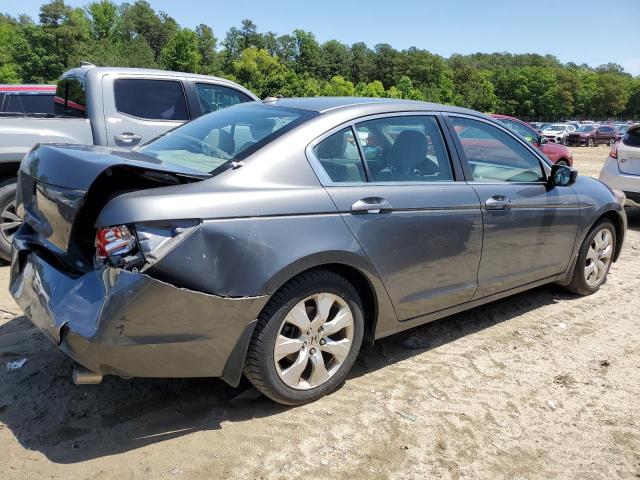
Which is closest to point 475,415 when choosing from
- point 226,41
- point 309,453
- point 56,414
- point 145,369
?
point 309,453

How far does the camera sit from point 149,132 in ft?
19.1

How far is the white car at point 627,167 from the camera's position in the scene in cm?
884

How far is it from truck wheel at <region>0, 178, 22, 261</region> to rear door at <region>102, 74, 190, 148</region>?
1.02m

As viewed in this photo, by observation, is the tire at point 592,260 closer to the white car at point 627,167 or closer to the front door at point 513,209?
the front door at point 513,209

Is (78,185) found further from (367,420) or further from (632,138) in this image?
(632,138)

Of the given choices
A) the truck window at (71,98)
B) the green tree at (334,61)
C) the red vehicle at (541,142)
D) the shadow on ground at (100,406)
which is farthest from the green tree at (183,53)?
the shadow on ground at (100,406)

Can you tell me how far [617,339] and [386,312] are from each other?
6.94 feet

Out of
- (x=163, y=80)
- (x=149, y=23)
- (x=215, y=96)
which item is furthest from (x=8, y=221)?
(x=149, y=23)

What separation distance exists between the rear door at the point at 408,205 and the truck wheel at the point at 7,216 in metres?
3.71

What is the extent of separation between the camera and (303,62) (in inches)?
4707

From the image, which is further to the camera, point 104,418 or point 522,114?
point 522,114

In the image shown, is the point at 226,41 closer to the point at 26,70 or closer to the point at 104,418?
the point at 26,70

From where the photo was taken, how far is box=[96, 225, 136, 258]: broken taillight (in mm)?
2350

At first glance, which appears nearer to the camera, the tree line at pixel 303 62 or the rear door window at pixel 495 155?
the rear door window at pixel 495 155
